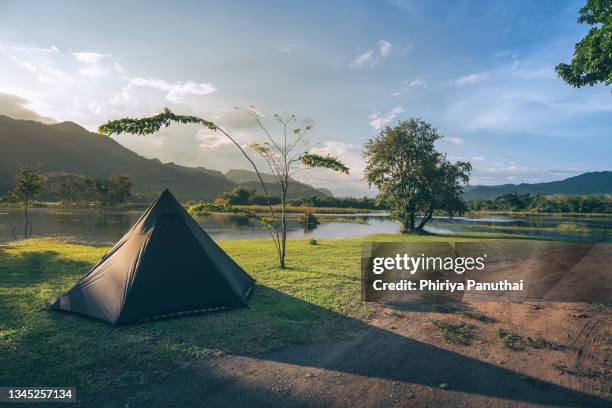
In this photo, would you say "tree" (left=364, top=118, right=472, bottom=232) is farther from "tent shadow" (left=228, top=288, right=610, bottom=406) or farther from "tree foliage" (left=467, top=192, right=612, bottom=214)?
"tree foliage" (left=467, top=192, right=612, bottom=214)

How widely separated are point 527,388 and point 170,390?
580 cm

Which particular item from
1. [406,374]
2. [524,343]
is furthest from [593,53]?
[406,374]

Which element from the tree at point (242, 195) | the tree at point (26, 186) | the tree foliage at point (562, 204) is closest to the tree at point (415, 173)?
the tree at point (26, 186)

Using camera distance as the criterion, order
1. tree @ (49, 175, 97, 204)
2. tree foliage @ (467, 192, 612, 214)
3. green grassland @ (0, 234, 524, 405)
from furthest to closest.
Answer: tree @ (49, 175, 97, 204), tree foliage @ (467, 192, 612, 214), green grassland @ (0, 234, 524, 405)

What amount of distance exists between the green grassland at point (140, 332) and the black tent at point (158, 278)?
32 centimetres

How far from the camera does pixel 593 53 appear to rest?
14430 mm

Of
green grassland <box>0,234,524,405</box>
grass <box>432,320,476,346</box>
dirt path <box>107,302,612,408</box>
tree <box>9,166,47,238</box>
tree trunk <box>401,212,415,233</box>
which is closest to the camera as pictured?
dirt path <box>107,302,612,408</box>

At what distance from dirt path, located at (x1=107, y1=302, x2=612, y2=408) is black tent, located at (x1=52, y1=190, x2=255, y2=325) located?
2.75 m

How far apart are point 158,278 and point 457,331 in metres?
7.63

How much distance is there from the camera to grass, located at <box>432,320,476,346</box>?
6.92m

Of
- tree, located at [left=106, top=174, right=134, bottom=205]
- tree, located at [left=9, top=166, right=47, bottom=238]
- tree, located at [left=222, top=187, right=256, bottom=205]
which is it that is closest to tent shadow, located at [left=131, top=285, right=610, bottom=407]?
tree, located at [left=9, top=166, right=47, bottom=238]

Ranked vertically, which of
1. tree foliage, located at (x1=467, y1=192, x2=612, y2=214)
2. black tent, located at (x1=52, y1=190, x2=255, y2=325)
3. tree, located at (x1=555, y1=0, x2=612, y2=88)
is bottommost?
black tent, located at (x1=52, y1=190, x2=255, y2=325)

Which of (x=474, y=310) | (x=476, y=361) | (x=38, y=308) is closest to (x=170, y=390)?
(x=476, y=361)

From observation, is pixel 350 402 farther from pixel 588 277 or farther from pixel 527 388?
pixel 588 277
